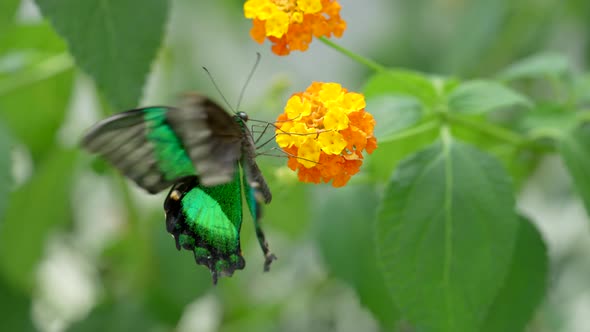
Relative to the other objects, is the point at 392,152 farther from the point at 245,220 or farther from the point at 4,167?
the point at 4,167

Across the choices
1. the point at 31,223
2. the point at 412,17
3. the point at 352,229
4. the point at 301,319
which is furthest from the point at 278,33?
the point at 412,17

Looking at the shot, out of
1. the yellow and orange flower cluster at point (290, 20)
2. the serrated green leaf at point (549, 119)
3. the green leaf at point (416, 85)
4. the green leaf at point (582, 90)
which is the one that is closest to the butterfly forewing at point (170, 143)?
the yellow and orange flower cluster at point (290, 20)

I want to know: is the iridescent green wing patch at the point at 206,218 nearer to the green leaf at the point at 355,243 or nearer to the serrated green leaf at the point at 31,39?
the green leaf at the point at 355,243

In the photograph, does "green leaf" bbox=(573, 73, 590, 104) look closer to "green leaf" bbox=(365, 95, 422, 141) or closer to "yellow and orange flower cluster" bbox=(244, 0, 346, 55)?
"green leaf" bbox=(365, 95, 422, 141)

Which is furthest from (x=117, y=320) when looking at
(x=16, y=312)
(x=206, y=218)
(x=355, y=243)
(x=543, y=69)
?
(x=543, y=69)

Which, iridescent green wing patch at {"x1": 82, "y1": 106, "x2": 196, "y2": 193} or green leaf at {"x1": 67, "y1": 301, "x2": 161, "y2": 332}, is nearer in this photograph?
iridescent green wing patch at {"x1": 82, "y1": 106, "x2": 196, "y2": 193}

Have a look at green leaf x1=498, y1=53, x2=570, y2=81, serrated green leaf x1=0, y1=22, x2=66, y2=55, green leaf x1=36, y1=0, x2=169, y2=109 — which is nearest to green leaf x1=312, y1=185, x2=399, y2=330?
green leaf x1=498, y1=53, x2=570, y2=81

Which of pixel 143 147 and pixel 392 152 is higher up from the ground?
pixel 392 152
